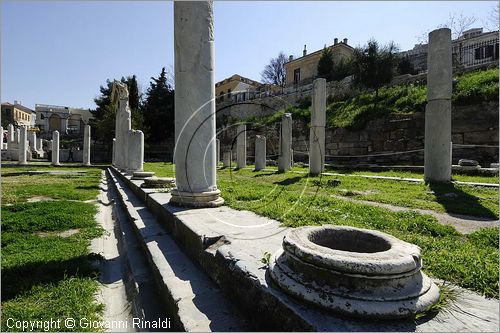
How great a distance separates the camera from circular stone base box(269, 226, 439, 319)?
63.4 inches

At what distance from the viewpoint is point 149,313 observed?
8.13 feet

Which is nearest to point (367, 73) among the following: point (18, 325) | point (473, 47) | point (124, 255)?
point (473, 47)

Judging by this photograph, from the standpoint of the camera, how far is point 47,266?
3447 mm

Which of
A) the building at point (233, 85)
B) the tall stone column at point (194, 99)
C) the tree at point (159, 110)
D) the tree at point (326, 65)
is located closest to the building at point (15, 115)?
the tree at point (159, 110)

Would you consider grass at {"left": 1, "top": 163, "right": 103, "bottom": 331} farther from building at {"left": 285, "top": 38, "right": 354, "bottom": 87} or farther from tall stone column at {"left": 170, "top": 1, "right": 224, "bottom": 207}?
building at {"left": 285, "top": 38, "right": 354, "bottom": 87}

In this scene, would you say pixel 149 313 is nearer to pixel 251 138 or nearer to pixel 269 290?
pixel 269 290

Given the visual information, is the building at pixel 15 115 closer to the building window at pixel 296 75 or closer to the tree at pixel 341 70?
the building window at pixel 296 75

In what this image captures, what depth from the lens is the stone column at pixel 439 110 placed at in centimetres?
865

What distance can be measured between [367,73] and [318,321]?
940 inches

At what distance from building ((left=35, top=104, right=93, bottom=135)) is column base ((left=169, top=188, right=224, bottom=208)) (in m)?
67.7

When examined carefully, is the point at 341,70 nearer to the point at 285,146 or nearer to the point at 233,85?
the point at 233,85

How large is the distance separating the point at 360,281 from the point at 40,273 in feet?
11.2

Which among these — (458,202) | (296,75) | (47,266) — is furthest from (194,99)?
(296,75)

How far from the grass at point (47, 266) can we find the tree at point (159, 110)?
120 ft
